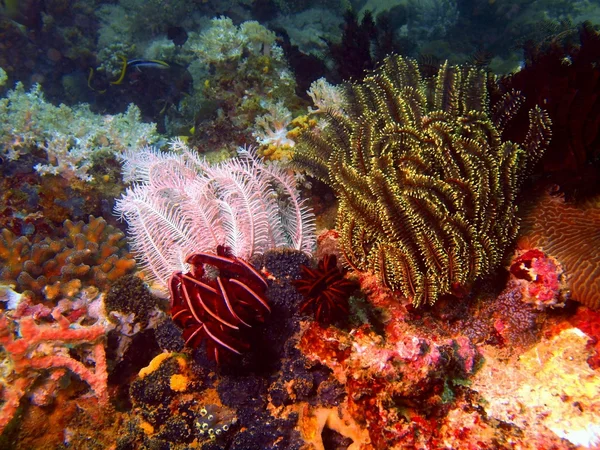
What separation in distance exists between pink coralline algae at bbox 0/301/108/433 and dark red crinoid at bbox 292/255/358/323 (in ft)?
7.53

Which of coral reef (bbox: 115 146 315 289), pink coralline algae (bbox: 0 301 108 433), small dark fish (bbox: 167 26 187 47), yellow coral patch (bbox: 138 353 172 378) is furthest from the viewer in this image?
small dark fish (bbox: 167 26 187 47)

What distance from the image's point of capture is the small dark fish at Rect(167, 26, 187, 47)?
14.2 metres

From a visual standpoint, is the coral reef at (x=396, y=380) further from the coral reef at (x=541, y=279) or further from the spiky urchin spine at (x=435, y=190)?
the coral reef at (x=541, y=279)

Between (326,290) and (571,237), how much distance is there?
233 cm

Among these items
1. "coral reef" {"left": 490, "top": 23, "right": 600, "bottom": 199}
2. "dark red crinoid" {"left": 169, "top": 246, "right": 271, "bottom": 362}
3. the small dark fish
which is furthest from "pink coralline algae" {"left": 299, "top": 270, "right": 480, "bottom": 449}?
the small dark fish

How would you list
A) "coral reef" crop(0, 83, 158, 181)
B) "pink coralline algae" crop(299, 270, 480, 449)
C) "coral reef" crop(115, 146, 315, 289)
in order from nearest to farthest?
"pink coralline algae" crop(299, 270, 480, 449), "coral reef" crop(115, 146, 315, 289), "coral reef" crop(0, 83, 158, 181)

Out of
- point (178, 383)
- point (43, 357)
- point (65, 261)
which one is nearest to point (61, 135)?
point (65, 261)

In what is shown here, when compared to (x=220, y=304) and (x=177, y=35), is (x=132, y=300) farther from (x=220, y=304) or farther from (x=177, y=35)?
(x=177, y=35)

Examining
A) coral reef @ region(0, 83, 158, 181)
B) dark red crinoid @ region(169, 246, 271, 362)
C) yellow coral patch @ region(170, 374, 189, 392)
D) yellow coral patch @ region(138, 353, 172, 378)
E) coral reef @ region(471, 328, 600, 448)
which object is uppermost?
coral reef @ region(0, 83, 158, 181)

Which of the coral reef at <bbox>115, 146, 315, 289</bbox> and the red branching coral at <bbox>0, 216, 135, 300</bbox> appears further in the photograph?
the red branching coral at <bbox>0, 216, 135, 300</bbox>

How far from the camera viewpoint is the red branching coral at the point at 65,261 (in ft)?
14.7

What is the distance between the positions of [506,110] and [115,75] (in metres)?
Result: 13.5

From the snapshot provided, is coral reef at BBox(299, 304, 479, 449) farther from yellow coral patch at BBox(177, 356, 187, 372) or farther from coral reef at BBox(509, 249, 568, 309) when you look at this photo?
yellow coral patch at BBox(177, 356, 187, 372)

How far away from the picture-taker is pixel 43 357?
349cm
